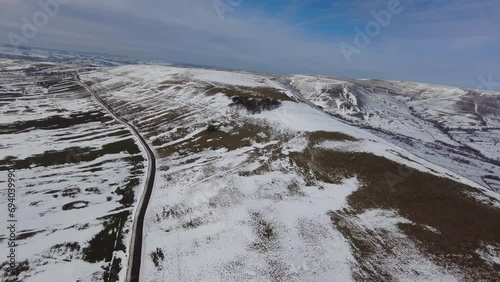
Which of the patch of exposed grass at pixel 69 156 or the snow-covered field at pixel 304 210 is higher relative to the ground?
the snow-covered field at pixel 304 210

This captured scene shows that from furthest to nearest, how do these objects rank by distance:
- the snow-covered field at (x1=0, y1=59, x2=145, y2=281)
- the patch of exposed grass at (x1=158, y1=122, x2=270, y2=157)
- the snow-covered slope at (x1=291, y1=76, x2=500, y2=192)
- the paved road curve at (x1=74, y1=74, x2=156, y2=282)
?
the snow-covered slope at (x1=291, y1=76, x2=500, y2=192), the patch of exposed grass at (x1=158, y1=122, x2=270, y2=157), the snow-covered field at (x1=0, y1=59, x2=145, y2=281), the paved road curve at (x1=74, y1=74, x2=156, y2=282)

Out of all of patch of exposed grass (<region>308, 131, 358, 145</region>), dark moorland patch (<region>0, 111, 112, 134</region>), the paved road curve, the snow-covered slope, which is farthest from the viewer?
the snow-covered slope

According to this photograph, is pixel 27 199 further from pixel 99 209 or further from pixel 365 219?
pixel 365 219

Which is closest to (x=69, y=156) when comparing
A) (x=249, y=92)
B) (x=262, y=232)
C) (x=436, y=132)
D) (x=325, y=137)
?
(x=262, y=232)

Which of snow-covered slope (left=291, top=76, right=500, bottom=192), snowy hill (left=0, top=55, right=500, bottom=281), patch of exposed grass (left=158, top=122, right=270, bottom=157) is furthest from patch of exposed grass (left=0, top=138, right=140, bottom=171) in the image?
snow-covered slope (left=291, top=76, right=500, bottom=192)

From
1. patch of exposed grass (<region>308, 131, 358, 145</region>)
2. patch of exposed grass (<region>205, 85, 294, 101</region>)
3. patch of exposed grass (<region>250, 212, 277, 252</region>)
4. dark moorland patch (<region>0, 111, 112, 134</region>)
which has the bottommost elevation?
dark moorland patch (<region>0, 111, 112, 134</region>)

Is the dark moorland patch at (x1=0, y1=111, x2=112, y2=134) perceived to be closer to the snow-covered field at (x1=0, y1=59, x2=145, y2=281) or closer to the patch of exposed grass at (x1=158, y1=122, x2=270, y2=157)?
the snow-covered field at (x1=0, y1=59, x2=145, y2=281)

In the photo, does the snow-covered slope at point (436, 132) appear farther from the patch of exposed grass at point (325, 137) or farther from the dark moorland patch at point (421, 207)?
the dark moorland patch at point (421, 207)

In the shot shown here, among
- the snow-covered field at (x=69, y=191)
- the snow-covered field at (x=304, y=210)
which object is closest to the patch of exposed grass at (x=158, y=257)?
the snow-covered field at (x=304, y=210)

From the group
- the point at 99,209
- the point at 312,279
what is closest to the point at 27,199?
the point at 99,209

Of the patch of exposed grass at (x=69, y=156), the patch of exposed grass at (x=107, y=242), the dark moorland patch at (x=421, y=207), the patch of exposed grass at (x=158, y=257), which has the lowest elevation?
the patch of exposed grass at (x=69, y=156)

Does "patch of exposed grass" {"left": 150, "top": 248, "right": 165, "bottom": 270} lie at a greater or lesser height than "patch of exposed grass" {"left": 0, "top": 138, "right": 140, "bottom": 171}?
greater

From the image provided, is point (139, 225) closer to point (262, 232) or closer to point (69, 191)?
point (69, 191)
